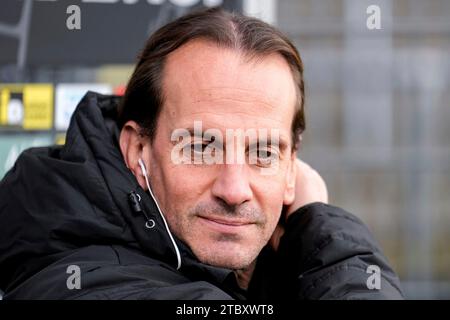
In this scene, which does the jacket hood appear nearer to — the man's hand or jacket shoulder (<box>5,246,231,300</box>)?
jacket shoulder (<box>5,246,231,300</box>)

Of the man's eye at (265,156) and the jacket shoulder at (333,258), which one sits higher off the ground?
the man's eye at (265,156)

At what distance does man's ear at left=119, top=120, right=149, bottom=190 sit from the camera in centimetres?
150

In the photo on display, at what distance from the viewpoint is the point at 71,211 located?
1.29 metres

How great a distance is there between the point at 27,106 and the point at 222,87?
4.77 ft

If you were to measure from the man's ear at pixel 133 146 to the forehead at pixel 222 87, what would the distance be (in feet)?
0.30

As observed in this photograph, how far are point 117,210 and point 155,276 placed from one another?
0.14 metres

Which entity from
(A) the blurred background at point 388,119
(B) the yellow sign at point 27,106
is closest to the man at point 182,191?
(B) the yellow sign at point 27,106

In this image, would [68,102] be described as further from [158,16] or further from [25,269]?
[25,269]

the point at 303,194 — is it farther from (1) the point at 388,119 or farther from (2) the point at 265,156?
(1) the point at 388,119

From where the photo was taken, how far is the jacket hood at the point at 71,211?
4.21 feet

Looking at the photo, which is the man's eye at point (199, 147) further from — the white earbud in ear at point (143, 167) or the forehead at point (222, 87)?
A: the white earbud in ear at point (143, 167)

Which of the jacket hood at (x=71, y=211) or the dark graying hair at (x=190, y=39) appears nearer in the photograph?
the jacket hood at (x=71, y=211)

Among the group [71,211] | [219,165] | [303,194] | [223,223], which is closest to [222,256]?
[223,223]

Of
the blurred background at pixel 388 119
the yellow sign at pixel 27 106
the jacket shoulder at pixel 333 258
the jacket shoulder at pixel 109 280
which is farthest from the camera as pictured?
the blurred background at pixel 388 119
